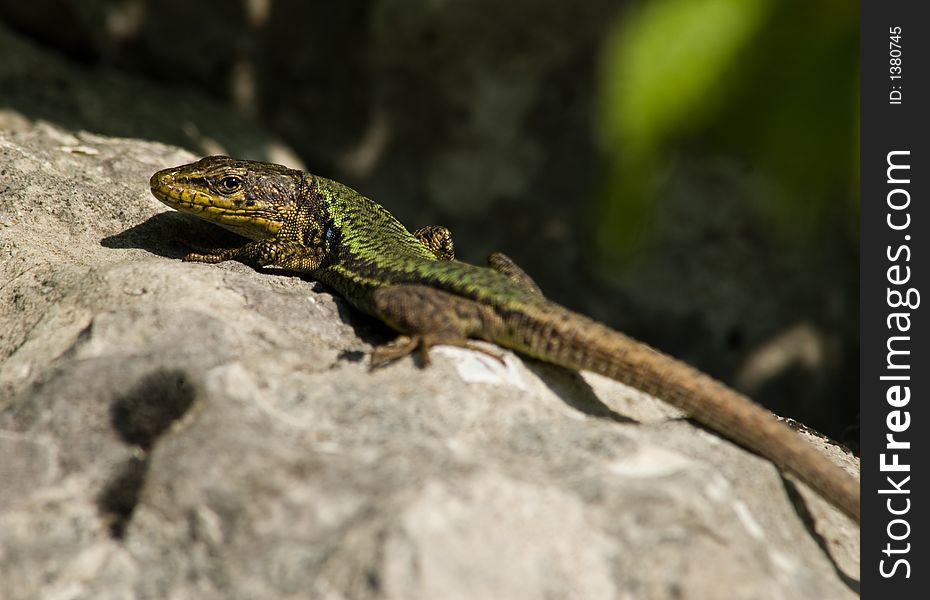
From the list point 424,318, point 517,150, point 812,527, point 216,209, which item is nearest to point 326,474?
point 424,318

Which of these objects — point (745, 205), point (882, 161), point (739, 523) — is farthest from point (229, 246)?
point (745, 205)

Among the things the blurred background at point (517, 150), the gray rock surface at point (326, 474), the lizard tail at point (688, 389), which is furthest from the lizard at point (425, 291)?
the blurred background at point (517, 150)

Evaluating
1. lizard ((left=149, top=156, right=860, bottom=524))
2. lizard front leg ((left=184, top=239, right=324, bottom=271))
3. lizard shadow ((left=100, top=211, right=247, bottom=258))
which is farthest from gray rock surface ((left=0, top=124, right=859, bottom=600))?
lizard shadow ((left=100, top=211, right=247, bottom=258))

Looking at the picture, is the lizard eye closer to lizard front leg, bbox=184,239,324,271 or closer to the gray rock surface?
lizard front leg, bbox=184,239,324,271

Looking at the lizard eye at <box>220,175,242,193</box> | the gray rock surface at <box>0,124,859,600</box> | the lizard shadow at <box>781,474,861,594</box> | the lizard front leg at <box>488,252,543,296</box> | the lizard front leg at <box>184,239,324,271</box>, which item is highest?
the lizard front leg at <box>488,252,543,296</box>

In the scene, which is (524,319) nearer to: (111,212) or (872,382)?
(872,382)

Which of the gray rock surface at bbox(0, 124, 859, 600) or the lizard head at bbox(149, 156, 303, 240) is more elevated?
the lizard head at bbox(149, 156, 303, 240)

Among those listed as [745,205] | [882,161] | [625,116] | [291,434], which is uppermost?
[745,205]
